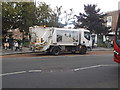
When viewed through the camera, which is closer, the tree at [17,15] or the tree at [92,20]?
the tree at [17,15]

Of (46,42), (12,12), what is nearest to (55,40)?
(46,42)

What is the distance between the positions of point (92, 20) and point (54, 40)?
757 inches

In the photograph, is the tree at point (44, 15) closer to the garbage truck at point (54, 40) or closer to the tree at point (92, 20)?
the tree at point (92, 20)

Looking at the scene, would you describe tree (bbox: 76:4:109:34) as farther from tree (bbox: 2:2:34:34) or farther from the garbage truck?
the garbage truck

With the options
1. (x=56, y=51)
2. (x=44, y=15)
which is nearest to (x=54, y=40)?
(x=56, y=51)

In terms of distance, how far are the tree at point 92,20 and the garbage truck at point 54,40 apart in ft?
52.3

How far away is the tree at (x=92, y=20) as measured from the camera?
33062 mm

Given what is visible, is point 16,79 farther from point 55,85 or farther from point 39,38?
point 39,38

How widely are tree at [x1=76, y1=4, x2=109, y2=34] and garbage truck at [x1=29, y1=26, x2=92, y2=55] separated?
628 inches

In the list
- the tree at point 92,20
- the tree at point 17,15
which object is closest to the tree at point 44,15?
the tree at point 17,15

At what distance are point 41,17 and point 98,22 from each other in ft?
36.8

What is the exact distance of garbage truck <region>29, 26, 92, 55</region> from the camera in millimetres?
16141

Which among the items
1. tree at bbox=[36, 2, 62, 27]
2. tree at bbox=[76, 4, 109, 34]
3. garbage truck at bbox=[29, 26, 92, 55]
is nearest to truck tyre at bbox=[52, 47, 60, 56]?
garbage truck at bbox=[29, 26, 92, 55]

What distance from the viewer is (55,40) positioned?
16.5 metres
